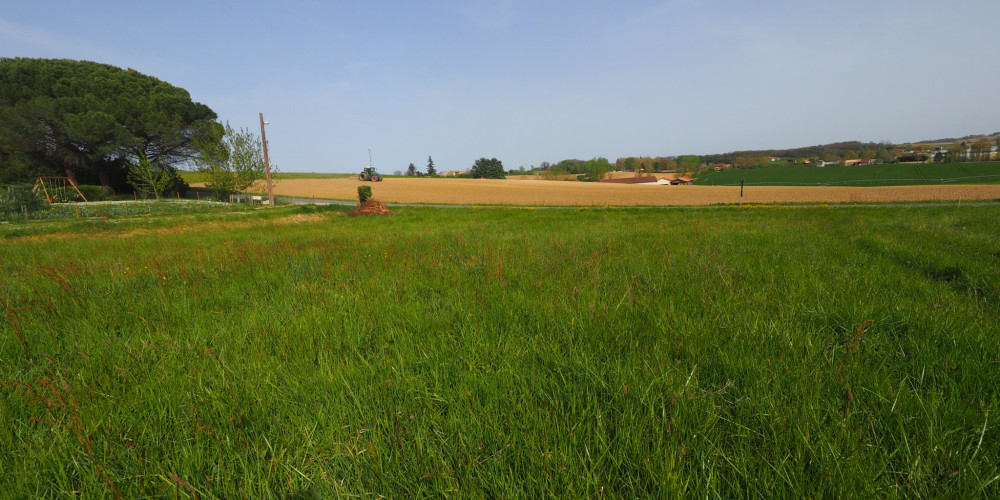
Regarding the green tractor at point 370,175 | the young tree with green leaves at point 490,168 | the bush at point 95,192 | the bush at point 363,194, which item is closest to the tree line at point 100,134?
the bush at point 95,192

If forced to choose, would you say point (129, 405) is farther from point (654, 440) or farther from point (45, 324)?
point (654, 440)

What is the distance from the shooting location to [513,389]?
6.52ft

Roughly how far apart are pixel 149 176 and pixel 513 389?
42944mm

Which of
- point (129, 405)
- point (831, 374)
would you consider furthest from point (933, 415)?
point (129, 405)

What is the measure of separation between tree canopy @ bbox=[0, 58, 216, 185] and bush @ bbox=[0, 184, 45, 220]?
54.1 ft

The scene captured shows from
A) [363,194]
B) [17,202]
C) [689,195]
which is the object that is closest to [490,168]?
[689,195]

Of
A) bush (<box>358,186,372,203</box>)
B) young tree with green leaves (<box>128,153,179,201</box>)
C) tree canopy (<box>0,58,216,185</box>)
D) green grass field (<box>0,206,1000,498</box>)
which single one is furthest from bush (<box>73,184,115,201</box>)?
green grass field (<box>0,206,1000,498</box>)

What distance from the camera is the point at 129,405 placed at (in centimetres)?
197

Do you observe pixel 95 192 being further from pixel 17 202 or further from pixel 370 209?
pixel 370 209

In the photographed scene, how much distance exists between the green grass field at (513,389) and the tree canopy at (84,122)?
147 feet

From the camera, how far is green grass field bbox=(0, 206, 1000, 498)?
4.68ft

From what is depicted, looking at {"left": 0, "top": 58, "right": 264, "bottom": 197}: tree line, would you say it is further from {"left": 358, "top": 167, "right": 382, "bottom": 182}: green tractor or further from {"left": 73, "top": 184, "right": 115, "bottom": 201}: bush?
{"left": 358, "top": 167, "right": 382, "bottom": 182}: green tractor

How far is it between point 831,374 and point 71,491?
354 centimetres

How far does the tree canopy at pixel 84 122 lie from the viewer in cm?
3359
